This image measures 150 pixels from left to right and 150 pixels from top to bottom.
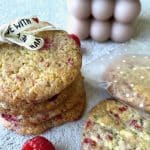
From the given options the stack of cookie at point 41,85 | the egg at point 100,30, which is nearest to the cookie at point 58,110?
the stack of cookie at point 41,85

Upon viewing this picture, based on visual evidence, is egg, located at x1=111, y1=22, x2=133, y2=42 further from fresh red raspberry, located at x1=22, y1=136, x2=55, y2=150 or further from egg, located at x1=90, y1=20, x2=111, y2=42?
fresh red raspberry, located at x1=22, y1=136, x2=55, y2=150

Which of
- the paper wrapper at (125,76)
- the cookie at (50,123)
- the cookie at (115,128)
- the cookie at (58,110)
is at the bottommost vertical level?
the cookie at (50,123)

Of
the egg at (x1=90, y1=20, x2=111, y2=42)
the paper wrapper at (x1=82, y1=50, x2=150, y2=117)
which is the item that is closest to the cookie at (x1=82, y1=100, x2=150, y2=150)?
the paper wrapper at (x1=82, y1=50, x2=150, y2=117)

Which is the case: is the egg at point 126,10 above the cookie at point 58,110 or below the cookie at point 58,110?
above

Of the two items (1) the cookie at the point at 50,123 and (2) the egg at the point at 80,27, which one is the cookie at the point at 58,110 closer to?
(1) the cookie at the point at 50,123

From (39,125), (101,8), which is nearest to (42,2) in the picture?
(101,8)

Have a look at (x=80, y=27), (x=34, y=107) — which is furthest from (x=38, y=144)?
(x=80, y=27)
